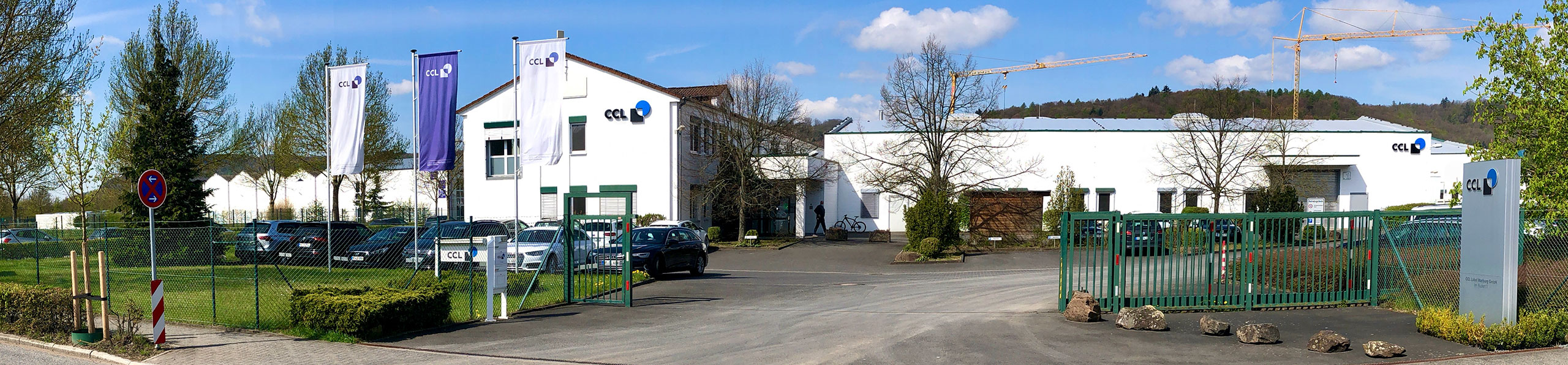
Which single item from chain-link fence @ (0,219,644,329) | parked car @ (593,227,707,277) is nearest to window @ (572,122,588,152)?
chain-link fence @ (0,219,644,329)

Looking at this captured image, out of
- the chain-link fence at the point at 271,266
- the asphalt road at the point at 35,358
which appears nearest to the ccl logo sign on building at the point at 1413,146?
the chain-link fence at the point at 271,266

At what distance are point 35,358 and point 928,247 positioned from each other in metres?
21.2

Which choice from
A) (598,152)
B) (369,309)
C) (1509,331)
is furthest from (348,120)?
(1509,331)

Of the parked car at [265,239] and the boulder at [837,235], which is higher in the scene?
the parked car at [265,239]

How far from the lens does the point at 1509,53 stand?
51.1 feet

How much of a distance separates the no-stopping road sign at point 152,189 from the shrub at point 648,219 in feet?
73.3

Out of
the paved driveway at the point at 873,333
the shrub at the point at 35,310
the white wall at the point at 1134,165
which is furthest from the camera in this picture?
the white wall at the point at 1134,165

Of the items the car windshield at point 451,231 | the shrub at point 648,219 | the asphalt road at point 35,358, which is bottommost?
the asphalt road at point 35,358

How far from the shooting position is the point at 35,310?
11719mm

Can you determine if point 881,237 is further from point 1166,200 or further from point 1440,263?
point 1440,263

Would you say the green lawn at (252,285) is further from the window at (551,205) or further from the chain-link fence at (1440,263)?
the window at (551,205)

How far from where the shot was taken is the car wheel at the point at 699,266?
21.2 meters

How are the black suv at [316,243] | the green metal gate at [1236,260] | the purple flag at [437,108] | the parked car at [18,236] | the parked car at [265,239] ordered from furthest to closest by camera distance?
the parked car at [18,236], the parked car at [265,239], the black suv at [316,243], the purple flag at [437,108], the green metal gate at [1236,260]

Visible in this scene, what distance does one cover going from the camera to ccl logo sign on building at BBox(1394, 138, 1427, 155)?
41438mm
